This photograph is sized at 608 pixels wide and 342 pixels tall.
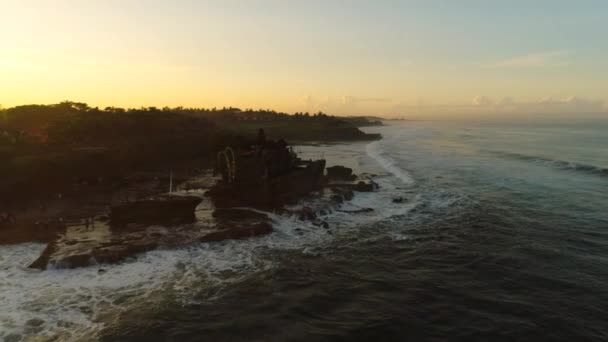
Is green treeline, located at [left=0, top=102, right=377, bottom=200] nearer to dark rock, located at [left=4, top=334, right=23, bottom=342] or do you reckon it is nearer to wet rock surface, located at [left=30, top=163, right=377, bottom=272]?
wet rock surface, located at [left=30, top=163, right=377, bottom=272]

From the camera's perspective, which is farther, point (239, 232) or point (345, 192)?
point (345, 192)

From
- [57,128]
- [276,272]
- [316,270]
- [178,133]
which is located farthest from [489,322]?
[178,133]

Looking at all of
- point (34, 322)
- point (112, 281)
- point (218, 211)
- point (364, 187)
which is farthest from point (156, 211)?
point (364, 187)

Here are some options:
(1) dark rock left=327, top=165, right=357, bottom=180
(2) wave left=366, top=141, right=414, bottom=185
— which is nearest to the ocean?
(1) dark rock left=327, top=165, right=357, bottom=180

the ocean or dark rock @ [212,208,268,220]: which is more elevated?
dark rock @ [212,208,268,220]

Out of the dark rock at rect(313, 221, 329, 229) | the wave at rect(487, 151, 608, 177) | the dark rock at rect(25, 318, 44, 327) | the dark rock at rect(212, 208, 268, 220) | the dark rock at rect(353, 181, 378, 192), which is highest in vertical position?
the wave at rect(487, 151, 608, 177)

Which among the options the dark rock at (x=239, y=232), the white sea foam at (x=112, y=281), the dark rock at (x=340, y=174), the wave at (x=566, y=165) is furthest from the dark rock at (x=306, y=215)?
the wave at (x=566, y=165)

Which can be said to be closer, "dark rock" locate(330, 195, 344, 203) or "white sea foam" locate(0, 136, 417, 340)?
"white sea foam" locate(0, 136, 417, 340)

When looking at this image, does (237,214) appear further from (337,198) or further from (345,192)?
(345,192)
